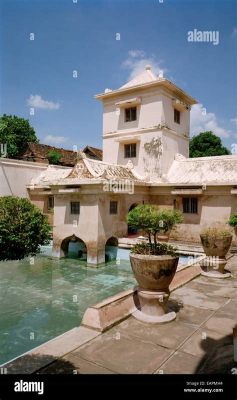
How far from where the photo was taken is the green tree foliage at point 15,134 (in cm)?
3519

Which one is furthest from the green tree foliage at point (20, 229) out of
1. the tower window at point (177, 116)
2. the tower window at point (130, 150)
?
the tower window at point (177, 116)

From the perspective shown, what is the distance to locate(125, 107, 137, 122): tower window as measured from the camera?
20.6 metres

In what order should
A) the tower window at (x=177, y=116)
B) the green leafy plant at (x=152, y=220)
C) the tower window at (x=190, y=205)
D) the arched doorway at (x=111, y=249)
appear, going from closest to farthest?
the green leafy plant at (x=152, y=220)
the arched doorway at (x=111, y=249)
the tower window at (x=190, y=205)
the tower window at (x=177, y=116)

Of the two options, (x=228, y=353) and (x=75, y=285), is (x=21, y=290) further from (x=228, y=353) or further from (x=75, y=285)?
(x=228, y=353)

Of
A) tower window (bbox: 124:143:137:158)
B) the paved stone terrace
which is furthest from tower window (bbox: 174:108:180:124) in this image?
the paved stone terrace

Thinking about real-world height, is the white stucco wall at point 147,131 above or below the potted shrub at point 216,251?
above

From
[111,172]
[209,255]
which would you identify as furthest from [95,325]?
[111,172]

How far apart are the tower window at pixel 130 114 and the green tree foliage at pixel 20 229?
17.0 metres

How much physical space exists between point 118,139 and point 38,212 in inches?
660

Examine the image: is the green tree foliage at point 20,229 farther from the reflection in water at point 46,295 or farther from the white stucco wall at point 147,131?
the white stucco wall at point 147,131

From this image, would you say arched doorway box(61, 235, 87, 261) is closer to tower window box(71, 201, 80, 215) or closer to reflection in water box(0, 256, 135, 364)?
reflection in water box(0, 256, 135, 364)

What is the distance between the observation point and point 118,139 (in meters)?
20.8

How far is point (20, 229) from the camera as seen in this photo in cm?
432

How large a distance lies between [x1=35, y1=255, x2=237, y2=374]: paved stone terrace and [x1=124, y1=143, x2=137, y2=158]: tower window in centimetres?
1471
